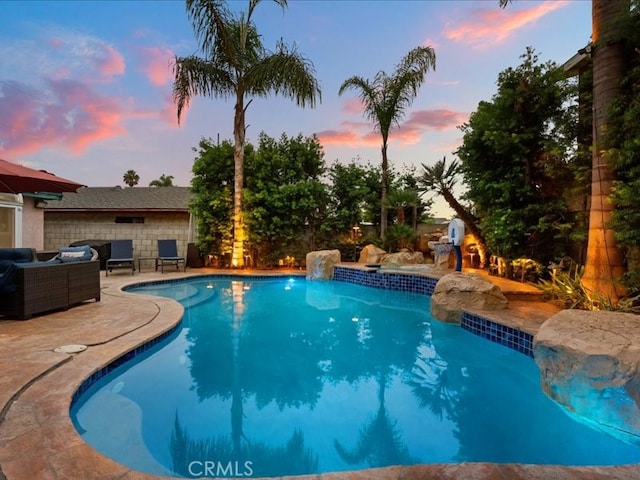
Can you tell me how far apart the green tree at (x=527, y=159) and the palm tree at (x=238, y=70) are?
5461 millimetres

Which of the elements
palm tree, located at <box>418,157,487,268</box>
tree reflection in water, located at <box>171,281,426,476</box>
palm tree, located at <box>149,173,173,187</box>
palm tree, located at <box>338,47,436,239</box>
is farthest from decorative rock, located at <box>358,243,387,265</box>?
palm tree, located at <box>149,173,173,187</box>

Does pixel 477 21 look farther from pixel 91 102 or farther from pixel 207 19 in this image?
pixel 91 102

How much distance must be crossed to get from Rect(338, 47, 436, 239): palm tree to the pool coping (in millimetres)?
9549

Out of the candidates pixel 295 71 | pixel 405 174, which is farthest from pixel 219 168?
pixel 405 174

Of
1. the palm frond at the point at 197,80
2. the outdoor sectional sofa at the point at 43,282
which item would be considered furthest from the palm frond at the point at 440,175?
the outdoor sectional sofa at the point at 43,282

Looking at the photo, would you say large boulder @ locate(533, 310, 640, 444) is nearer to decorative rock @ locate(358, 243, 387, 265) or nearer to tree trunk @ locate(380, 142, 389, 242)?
decorative rock @ locate(358, 243, 387, 265)

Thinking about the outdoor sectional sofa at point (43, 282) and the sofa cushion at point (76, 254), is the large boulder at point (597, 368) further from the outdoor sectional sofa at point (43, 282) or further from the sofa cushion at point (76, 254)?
the sofa cushion at point (76, 254)

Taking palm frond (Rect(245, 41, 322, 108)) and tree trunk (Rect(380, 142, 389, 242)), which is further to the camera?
tree trunk (Rect(380, 142, 389, 242))

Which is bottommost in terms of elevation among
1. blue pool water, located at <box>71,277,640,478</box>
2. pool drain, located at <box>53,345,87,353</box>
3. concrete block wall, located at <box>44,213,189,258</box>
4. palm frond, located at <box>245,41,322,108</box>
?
blue pool water, located at <box>71,277,640,478</box>

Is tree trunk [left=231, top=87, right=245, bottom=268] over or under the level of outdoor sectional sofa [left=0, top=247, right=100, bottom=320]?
over

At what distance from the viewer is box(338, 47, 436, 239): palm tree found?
1209 cm

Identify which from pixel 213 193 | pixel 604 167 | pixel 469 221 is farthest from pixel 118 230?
pixel 604 167

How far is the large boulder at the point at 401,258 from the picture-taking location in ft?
38.2

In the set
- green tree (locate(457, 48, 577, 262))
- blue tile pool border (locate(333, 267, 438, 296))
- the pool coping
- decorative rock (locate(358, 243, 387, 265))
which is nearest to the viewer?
the pool coping
